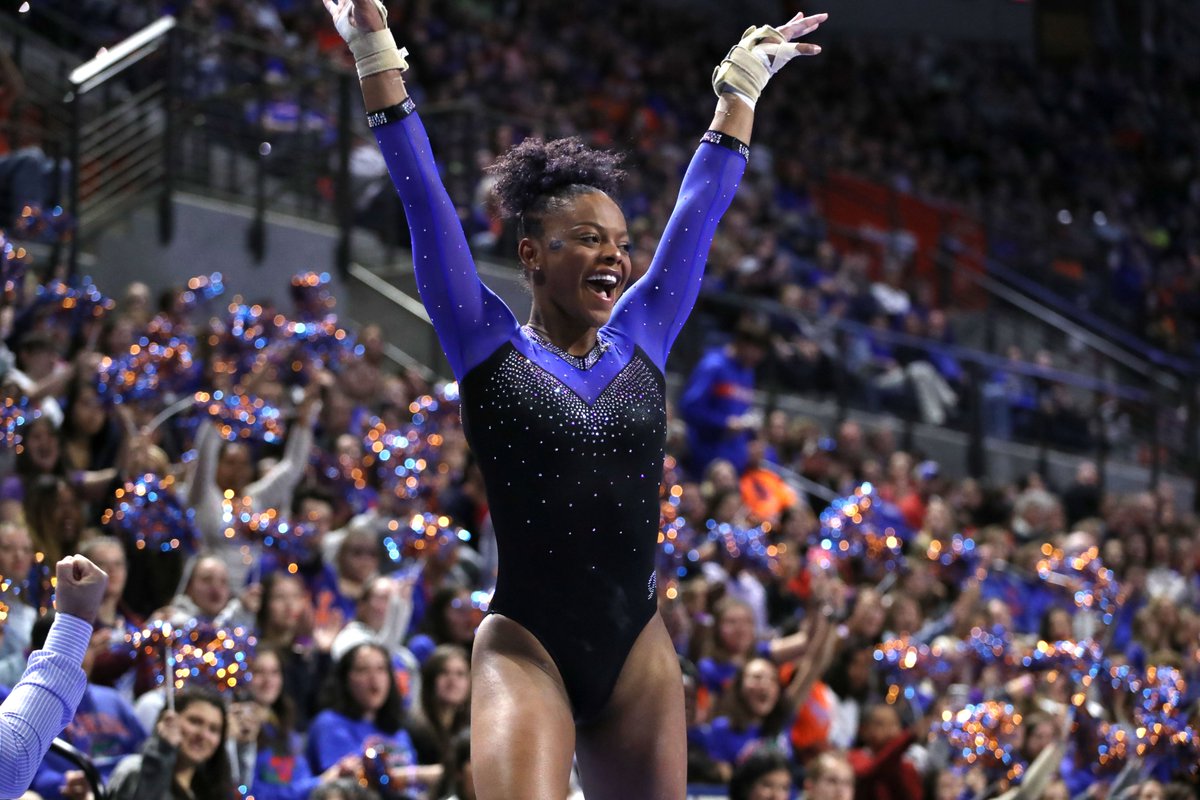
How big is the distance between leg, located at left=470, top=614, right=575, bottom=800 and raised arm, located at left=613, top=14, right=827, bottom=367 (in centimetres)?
70

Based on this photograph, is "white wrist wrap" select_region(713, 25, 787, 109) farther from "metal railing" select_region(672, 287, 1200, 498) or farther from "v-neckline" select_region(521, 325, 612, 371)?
"metal railing" select_region(672, 287, 1200, 498)

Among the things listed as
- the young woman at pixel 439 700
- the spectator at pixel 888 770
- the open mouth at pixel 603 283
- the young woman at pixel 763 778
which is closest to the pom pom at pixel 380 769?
the young woman at pixel 439 700

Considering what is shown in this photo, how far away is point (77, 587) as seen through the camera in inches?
131

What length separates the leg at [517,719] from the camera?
2.88 meters

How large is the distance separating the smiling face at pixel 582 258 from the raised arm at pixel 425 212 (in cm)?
13

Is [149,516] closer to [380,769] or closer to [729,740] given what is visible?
[380,769]

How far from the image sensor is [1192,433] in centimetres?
1339

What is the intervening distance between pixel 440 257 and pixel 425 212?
9 cm

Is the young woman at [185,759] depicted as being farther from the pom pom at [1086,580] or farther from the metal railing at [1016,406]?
the metal railing at [1016,406]

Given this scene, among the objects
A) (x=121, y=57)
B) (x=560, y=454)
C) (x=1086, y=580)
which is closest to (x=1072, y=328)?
(x=1086, y=580)

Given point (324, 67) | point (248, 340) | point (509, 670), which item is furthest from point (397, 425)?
point (509, 670)

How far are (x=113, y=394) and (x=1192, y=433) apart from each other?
950cm

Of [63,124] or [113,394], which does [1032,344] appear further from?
[113,394]

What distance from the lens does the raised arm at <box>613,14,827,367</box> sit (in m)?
3.48
